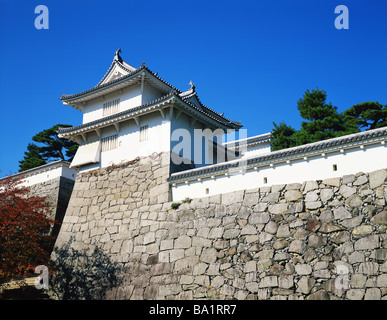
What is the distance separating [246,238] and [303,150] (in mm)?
3160

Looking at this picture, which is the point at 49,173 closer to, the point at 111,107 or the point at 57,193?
the point at 57,193

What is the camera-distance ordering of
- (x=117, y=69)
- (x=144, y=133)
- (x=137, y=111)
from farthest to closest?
(x=117, y=69), (x=144, y=133), (x=137, y=111)

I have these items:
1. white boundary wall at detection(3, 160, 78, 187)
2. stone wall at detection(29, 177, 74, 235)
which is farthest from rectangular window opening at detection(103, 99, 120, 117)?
stone wall at detection(29, 177, 74, 235)

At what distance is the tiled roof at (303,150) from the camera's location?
33.6ft

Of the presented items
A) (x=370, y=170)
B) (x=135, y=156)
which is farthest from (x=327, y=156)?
(x=135, y=156)

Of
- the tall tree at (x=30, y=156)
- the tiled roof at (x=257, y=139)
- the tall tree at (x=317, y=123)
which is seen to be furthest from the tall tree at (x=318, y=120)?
the tall tree at (x=30, y=156)

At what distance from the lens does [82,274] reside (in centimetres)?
1463

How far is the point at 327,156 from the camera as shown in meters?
11.0

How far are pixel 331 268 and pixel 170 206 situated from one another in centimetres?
602

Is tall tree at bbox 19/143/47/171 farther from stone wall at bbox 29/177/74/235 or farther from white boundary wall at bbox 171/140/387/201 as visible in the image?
white boundary wall at bbox 171/140/387/201

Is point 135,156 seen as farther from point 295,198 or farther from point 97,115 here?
point 295,198

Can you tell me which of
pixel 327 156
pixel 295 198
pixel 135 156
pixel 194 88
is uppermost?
pixel 194 88

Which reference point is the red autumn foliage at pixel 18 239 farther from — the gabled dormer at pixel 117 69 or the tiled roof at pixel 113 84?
the gabled dormer at pixel 117 69

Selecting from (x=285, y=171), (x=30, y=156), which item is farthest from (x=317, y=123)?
(x=30, y=156)
